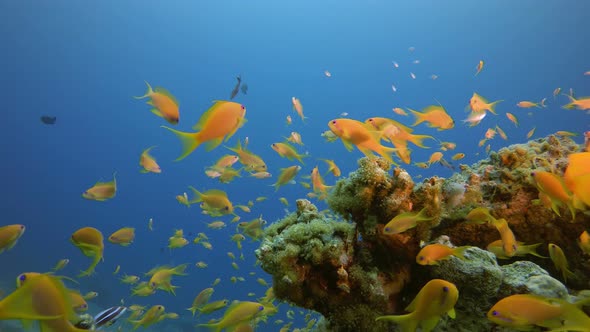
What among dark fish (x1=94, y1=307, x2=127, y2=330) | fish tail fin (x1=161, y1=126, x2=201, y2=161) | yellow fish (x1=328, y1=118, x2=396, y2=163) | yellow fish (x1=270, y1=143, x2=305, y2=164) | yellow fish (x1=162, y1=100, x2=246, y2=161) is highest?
yellow fish (x1=270, y1=143, x2=305, y2=164)

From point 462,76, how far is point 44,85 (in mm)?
92363

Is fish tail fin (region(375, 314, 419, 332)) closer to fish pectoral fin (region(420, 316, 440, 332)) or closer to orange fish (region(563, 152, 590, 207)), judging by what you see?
fish pectoral fin (region(420, 316, 440, 332))

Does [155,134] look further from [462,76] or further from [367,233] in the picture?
[367,233]

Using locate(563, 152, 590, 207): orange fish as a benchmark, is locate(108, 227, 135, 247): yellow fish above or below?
below

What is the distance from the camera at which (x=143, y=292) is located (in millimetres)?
6316

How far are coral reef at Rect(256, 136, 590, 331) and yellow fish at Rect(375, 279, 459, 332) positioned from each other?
836 millimetres

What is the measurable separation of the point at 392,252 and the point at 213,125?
7.94ft

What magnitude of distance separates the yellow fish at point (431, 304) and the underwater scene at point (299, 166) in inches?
0.6

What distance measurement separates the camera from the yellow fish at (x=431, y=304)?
213cm

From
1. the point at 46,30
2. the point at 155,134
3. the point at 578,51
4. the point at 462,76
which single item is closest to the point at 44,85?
the point at 46,30

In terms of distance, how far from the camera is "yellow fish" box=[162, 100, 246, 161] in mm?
2592

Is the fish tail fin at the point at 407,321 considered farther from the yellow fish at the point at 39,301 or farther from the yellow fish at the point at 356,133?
the yellow fish at the point at 39,301

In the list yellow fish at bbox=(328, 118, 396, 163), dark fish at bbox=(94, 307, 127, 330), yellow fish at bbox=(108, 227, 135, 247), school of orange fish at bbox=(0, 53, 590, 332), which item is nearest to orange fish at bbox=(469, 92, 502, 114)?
school of orange fish at bbox=(0, 53, 590, 332)

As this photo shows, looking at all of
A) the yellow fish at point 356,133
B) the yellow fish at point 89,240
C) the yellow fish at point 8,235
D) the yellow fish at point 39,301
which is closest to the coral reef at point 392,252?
the yellow fish at point 356,133
